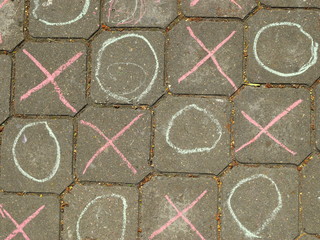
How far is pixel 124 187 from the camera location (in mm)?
2215

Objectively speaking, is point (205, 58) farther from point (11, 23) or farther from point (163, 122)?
point (11, 23)

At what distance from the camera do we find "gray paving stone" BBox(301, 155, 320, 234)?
7.05ft

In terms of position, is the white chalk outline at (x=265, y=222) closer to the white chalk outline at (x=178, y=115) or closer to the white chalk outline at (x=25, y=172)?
the white chalk outline at (x=178, y=115)

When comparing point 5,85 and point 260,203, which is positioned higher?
point 5,85

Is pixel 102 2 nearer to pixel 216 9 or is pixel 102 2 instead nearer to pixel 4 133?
pixel 216 9

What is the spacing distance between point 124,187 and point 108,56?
75cm

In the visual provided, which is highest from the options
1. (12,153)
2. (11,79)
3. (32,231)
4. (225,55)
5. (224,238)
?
(11,79)

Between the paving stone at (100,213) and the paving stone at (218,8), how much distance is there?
1.08 metres

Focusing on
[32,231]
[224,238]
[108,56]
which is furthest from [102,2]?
[224,238]

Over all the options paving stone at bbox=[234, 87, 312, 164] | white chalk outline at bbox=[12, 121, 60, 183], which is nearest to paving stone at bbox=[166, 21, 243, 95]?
paving stone at bbox=[234, 87, 312, 164]

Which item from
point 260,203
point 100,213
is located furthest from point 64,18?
point 260,203

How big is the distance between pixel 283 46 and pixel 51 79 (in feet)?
4.40

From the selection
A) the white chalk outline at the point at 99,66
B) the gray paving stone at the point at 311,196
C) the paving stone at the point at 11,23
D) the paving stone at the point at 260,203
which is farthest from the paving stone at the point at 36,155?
the gray paving stone at the point at 311,196

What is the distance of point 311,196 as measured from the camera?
2156mm
